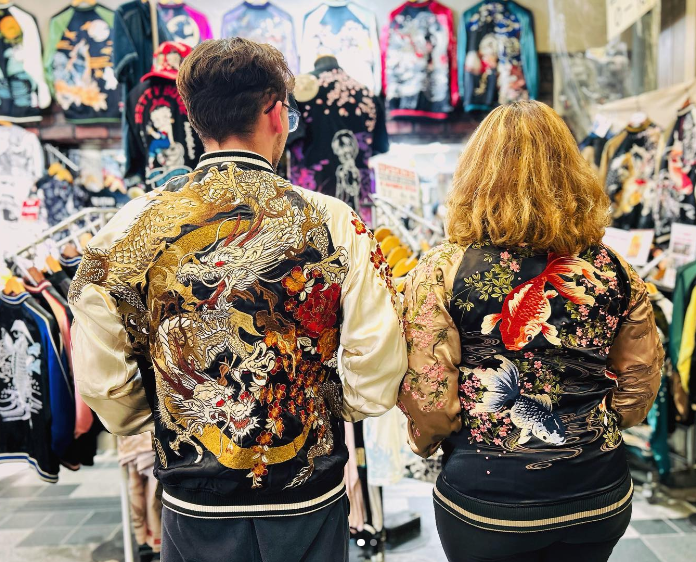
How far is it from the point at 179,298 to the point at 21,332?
1683 mm

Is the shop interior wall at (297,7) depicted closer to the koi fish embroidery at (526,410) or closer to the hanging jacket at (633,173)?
the hanging jacket at (633,173)

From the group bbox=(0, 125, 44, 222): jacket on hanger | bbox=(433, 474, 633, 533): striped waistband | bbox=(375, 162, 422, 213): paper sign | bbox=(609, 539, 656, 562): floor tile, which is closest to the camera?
bbox=(433, 474, 633, 533): striped waistband

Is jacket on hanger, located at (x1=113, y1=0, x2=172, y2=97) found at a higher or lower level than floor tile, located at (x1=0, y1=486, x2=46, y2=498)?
higher

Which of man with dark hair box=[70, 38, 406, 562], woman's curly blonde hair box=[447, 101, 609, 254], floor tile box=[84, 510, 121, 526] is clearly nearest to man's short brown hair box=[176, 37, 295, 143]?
man with dark hair box=[70, 38, 406, 562]

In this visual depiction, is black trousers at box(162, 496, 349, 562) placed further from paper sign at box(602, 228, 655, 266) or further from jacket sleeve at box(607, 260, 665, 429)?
paper sign at box(602, 228, 655, 266)

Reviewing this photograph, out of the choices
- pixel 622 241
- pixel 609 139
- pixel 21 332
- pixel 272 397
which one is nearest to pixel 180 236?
pixel 272 397

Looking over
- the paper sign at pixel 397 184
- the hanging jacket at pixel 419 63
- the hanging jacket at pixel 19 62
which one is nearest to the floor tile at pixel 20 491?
the hanging jacket at pixel 19 62

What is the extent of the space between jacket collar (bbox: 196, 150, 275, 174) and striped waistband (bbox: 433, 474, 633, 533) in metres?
0.83

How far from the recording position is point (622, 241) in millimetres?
3652

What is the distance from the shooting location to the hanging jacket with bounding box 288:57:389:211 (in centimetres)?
278

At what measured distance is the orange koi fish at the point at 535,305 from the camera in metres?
1.28

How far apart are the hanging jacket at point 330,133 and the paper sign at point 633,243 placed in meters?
1.78

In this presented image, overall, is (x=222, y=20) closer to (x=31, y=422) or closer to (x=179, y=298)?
(x=31, y=422)

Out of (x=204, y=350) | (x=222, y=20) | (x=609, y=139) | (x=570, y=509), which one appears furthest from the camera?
(x=222, y=20)
